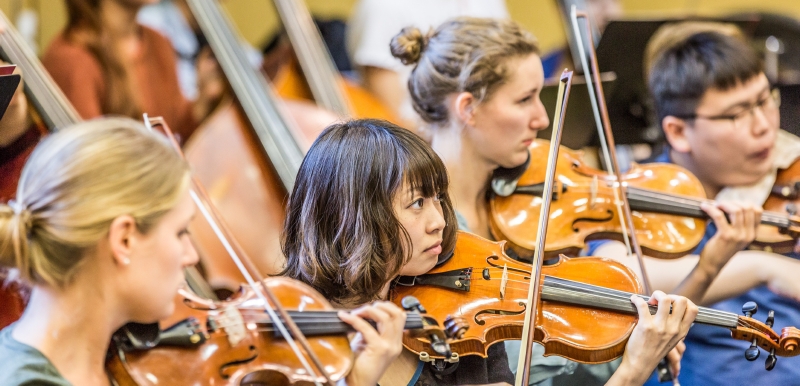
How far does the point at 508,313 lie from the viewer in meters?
1.25

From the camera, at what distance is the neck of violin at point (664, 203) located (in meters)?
1.60

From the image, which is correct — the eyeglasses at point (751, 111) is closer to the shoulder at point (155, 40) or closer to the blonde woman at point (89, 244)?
the blonde woman at point (89, 244)

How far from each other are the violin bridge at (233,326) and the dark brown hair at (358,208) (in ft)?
0.70

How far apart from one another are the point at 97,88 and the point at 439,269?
136 cm

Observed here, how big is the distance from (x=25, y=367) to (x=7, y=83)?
43 centimetres

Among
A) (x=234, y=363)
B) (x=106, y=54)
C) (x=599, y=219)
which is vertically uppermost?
(x=106, y=54)

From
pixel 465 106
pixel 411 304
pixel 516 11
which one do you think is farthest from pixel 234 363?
pixel 516 11

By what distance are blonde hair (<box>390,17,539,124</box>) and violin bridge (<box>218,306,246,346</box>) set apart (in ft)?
2.30

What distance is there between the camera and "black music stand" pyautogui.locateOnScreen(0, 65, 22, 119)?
1.15 metres

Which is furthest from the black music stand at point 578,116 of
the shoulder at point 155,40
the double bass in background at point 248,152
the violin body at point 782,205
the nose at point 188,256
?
the shoulder at point 155,40

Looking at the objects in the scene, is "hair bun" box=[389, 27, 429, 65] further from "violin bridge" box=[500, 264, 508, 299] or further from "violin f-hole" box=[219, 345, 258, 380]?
"violin f-hole" box=[219, 345, 258, 380]

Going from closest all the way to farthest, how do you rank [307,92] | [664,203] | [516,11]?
[664,203], [307,92], [516,11]

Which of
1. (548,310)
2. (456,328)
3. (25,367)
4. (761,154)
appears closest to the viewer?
(25,367)

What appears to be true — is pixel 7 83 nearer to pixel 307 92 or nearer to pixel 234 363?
pixel 234 363
